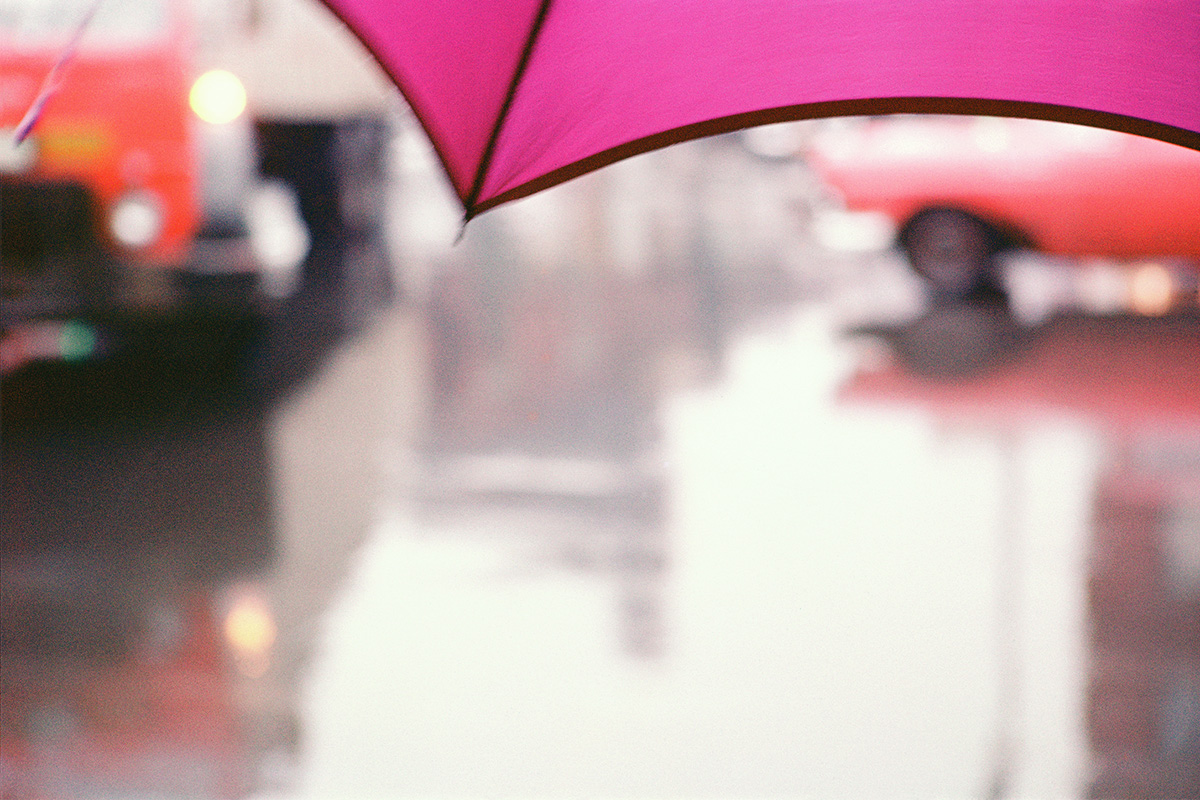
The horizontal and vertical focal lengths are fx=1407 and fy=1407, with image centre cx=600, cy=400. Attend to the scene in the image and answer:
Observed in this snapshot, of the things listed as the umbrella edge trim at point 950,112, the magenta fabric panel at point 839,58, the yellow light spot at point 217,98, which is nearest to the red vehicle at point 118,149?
the yellow light spot at point 217,98

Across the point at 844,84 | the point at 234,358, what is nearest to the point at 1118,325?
the point at 234,358

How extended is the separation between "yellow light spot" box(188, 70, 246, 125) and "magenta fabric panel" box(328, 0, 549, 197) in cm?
631

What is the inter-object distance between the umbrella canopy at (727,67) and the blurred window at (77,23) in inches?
256

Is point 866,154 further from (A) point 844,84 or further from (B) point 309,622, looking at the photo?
(A) point 844,84

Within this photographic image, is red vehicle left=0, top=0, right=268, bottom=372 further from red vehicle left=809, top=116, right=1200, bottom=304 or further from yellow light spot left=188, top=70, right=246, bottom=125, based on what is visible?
red vehicle left=809, top=116, right=1200, bottom=304

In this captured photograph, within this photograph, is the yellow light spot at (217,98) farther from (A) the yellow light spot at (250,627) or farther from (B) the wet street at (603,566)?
(A) the yellow light spot at (250,627)

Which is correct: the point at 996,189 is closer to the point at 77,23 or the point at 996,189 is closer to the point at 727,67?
the point at 77,23

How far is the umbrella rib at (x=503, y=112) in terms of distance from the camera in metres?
1.78

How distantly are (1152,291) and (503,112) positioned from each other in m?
10.2

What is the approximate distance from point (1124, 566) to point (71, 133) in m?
5.71

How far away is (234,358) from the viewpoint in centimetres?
863

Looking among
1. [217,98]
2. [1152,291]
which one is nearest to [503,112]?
[217,98]

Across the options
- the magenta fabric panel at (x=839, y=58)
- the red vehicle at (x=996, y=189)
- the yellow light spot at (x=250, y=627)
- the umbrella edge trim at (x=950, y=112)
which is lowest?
the yellow light spot at (x=250, y=627)

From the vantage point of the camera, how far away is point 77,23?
762cm
